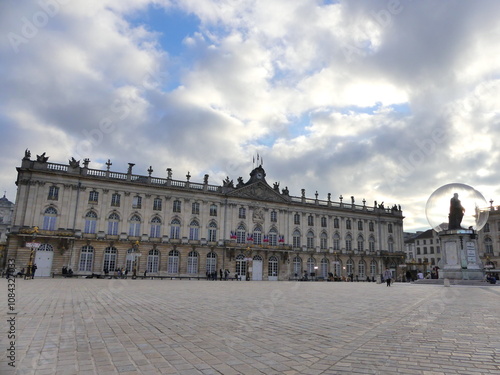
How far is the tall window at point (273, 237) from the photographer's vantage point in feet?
181

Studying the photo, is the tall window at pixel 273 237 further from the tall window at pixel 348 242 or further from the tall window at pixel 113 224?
the tall window at pixel 113 224

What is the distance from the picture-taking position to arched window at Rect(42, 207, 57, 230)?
140 ft

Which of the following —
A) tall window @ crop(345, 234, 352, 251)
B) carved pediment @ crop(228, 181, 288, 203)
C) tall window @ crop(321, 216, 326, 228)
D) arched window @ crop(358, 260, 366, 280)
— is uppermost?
carved pediment @ crop(228, 181, 288, 203)

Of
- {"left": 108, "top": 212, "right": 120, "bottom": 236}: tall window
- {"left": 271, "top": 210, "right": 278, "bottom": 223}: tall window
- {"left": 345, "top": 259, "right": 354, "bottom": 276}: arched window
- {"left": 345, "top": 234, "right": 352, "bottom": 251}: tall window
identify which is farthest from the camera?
{"left": 345, "top": 234, "right": 352, "bottom": 251}: tall window

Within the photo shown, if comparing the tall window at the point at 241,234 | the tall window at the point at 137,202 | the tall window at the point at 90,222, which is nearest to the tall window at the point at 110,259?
the tall window at the point at 90,222

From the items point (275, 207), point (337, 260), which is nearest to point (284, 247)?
point (275, 207)

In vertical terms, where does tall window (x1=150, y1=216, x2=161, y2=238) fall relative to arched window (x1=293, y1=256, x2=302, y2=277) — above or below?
above

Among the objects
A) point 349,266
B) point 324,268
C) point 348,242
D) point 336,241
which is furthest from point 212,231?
point 349,266

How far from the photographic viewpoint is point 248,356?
540 cm

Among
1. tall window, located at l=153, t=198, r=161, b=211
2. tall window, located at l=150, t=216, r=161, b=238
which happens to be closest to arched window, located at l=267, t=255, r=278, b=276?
tall window, located at l=150, t=216, r=161, b=238

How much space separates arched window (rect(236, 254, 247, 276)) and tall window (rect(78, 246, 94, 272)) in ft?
62.3

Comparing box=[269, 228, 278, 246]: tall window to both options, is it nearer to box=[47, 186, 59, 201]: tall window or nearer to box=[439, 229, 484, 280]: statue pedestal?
box=[439, 229, 484, 280]: statue pedestal

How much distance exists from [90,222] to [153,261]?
29.9 feet

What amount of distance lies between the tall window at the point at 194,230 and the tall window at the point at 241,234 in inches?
232
